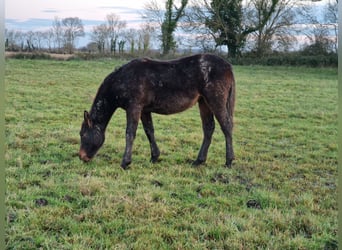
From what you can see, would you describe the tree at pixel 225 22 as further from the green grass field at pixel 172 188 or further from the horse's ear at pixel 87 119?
the horse's ear at pixel 87 119

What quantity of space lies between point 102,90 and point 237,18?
17055mm

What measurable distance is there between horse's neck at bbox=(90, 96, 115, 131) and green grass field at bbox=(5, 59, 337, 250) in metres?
0.72

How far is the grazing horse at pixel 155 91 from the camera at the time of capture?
20.7 feet

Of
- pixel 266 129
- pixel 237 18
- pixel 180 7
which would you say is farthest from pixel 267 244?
pixel 237 18

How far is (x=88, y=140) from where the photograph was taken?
635 centimetres

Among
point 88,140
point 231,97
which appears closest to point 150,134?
point 88,140

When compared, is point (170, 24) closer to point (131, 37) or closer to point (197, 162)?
point (131, 37)

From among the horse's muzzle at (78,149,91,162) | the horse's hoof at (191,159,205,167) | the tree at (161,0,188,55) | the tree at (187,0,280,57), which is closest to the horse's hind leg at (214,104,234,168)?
the horse's hoof at (191,159,205,167)

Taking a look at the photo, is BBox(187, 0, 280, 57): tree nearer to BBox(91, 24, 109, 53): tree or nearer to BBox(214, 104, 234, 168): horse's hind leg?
Answer: BBox(91, 24, 109, 53): tree

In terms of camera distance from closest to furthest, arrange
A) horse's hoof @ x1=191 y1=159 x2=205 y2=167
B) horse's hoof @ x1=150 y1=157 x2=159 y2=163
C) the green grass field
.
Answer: the green grass field → horse's hoof @ x1=191 y1=159 x2=205 y2=167 → horse's hoof @ x1=150 y1=157 x2=159 y2=163

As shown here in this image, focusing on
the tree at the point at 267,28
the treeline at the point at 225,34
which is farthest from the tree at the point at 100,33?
the tree at the point at 267,28

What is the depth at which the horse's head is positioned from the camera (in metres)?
6.34

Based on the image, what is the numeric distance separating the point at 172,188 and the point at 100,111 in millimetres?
2101

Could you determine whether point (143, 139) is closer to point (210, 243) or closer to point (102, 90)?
point (102, 90)
